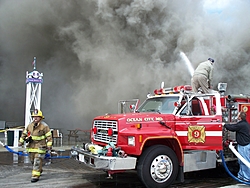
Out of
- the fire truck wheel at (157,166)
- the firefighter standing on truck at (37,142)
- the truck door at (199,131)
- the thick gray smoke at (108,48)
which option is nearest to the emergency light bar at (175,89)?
the truck door at (199,131)

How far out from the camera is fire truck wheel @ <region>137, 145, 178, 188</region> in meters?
5.11

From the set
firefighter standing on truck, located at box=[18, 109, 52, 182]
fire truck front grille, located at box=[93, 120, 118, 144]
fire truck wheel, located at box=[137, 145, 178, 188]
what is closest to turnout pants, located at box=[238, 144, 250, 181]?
fire truck wheel, located at box=[137, 145, 178, 188]

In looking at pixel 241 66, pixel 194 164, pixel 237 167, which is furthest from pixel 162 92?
pixel 241 66

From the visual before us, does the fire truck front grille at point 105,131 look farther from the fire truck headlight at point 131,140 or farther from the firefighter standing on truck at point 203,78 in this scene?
the firefighter standing on truck at point 203,78

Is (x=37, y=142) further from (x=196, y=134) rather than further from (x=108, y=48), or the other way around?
(x=108, y=48)

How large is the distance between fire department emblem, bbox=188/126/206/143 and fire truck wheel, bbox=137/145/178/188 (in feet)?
1.86

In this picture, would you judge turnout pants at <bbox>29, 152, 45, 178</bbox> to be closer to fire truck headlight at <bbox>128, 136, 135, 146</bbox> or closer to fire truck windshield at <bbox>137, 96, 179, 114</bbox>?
→ fire truck headlight at <bbox>128, 136, 135, 146</bbox>

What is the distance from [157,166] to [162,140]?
56 centimetres

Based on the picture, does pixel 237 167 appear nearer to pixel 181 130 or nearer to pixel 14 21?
pixel 181 130

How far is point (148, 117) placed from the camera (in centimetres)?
552

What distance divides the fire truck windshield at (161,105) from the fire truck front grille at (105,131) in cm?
116

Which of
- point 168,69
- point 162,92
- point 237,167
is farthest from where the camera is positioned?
point 168,69

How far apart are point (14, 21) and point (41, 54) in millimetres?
3193

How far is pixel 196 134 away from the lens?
5793 mm
